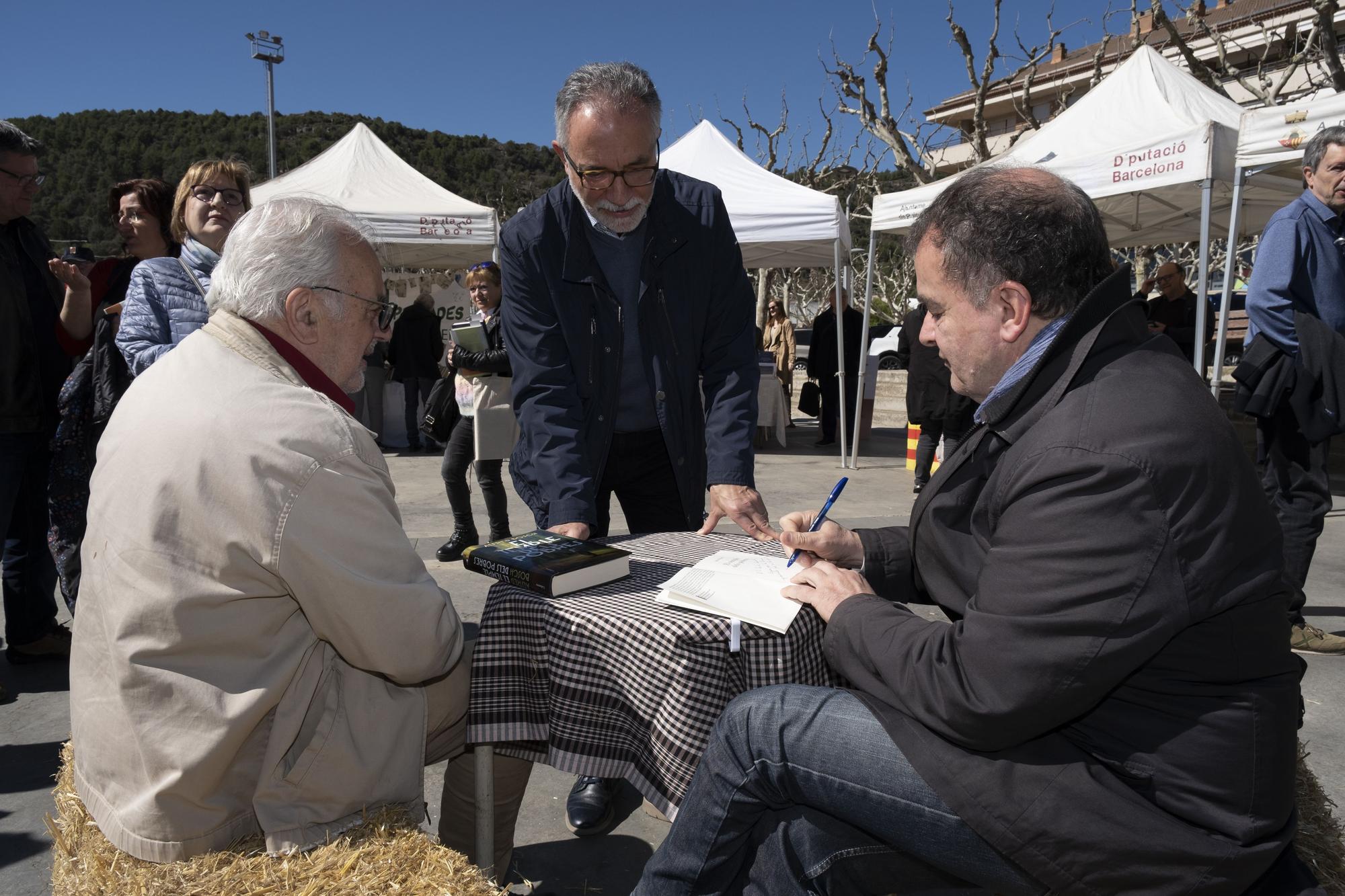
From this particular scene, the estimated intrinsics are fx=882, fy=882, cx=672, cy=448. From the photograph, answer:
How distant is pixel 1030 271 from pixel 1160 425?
362 mm

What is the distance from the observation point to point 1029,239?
1454mm

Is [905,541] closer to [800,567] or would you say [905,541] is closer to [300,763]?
[800,567]

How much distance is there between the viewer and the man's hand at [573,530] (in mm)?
2229

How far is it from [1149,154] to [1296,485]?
4.23 m

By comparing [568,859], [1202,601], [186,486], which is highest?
[186,486]

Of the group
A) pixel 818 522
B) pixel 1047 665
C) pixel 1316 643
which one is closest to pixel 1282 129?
Result: pixel 1316 643

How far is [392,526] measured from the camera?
151 cm

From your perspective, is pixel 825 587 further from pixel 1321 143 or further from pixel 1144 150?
pixel 1144 150

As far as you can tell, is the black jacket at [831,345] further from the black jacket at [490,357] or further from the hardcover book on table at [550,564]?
the hardcover book on table at [550,564]

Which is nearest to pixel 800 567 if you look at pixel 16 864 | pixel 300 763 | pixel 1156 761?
pixel 1156 761

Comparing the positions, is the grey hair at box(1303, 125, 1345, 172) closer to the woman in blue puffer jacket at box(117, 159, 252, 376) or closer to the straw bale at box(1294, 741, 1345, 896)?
the straw bale at box(1294, 741, 1345, 896)

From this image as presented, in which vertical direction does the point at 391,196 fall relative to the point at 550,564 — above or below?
above

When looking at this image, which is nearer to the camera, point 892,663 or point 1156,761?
point 1156,761

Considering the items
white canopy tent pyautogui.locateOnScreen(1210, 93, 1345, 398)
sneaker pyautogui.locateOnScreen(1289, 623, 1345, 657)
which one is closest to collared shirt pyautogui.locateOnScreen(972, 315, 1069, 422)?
sneaker pyautogui.locateOnScreen(1289, 623, 1345, 657)
